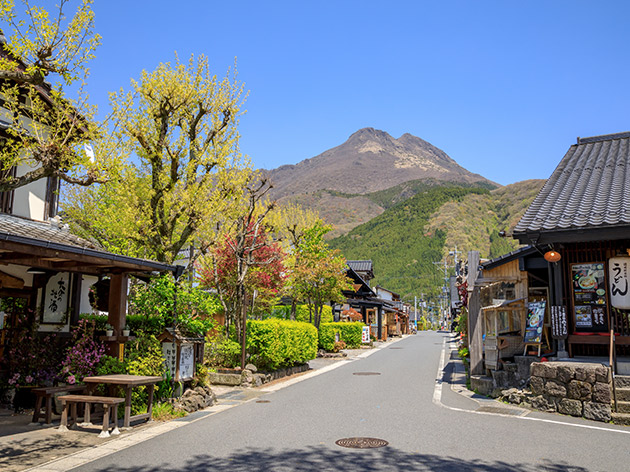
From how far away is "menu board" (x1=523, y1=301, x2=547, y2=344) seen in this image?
12539 millimetres

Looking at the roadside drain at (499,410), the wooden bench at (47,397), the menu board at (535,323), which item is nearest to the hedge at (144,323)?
the wooden bench at (47,397)

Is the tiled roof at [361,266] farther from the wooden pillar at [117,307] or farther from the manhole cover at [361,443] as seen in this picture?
the manhole cover at [361,443]

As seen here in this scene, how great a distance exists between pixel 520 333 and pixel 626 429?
5.47 metres

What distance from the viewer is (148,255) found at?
15.7 metres

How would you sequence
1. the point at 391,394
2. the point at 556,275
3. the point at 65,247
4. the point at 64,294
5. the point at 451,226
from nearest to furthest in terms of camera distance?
1. the point at 65,247
2. the point at 64,294
3. the point at 556,275
4. the point at 391,394
5. the point at 451,226

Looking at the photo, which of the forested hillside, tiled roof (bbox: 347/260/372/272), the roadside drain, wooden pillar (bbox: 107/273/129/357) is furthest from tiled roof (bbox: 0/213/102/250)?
the forested hillside

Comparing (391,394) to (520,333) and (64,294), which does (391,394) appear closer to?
(520,333)

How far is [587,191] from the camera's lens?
13227 millimetres

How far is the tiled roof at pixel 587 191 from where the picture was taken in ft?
37.2

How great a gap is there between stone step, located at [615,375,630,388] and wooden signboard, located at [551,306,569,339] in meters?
2.01

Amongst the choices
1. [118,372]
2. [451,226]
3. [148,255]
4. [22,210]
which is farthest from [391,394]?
[451,226]

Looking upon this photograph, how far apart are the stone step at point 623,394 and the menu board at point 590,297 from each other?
8.13ft

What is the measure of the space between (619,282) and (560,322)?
165cm

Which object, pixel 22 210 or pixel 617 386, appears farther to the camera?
pixel 22 210
